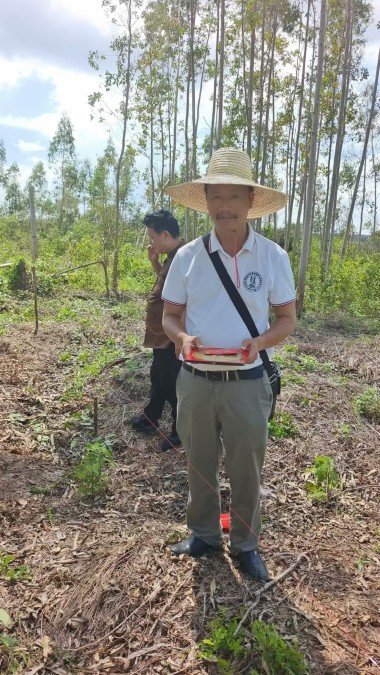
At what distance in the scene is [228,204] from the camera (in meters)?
1.94

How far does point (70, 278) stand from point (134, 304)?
238cm

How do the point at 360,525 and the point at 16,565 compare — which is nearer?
the point at 16,565

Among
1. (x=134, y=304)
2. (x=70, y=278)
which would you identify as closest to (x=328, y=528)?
(x=134, y=304)

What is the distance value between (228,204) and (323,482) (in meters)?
1.97

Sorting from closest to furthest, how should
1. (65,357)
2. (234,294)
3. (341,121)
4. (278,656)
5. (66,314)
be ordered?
(278,656) < (234,294) < (65,357) < (66,314) < (341,121)

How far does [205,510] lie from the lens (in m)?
2.30

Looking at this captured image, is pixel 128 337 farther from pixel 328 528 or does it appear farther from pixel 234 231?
pixel 234 231

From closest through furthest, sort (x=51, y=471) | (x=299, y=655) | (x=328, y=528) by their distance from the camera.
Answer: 1. (x=299, y=655)
2. (x=328, y=528)
3. (x=51, y=471)

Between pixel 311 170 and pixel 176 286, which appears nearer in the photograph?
pixel 176 286

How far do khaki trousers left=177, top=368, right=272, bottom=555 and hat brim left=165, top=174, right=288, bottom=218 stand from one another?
0.79 m

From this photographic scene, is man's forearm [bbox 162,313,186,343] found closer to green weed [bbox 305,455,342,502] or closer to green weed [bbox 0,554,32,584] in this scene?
green weed [bbox 0,554,32,584]

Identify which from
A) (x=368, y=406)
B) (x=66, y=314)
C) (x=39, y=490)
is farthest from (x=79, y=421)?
(x=66, y=314)

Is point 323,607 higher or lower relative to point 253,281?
lower

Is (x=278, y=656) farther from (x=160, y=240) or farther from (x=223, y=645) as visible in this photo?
(x=160, y=240)
